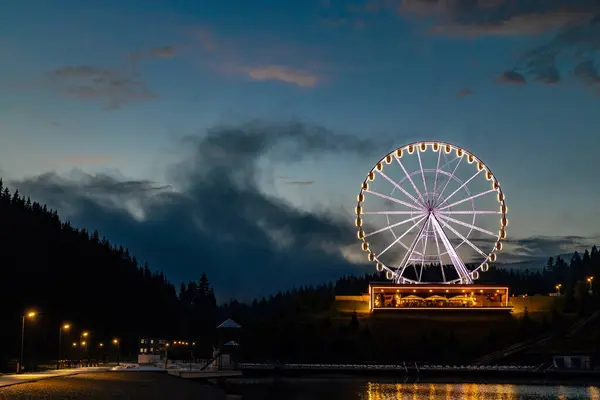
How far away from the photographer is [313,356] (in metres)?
110

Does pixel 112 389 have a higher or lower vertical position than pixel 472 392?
higher

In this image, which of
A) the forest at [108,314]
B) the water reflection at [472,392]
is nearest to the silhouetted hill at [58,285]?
the forest at [108,314]

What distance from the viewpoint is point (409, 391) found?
79500 millimetres

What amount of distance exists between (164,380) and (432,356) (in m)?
47.2

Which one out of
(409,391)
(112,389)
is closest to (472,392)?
(409,391)

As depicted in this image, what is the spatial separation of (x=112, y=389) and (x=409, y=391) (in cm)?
3143

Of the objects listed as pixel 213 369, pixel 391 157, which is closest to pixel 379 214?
pixel 391 157

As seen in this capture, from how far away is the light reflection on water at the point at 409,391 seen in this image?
71.7 metres

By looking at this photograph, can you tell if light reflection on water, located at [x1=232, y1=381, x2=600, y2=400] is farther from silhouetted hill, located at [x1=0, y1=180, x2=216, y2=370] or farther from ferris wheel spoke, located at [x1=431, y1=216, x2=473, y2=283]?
silhouetted hill, located at [x1=0, y1=180, x2=216, y2=370]

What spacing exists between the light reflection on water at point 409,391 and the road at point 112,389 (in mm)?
6698

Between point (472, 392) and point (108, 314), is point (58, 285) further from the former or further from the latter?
point (472, 392)

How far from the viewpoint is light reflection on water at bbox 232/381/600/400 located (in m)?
71.7

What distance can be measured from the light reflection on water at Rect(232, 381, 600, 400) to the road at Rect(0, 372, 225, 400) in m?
6.70

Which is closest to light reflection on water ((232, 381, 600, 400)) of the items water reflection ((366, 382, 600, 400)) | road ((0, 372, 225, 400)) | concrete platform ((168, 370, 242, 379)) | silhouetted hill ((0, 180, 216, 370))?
water reflection ((366, 382, 600, 400))
